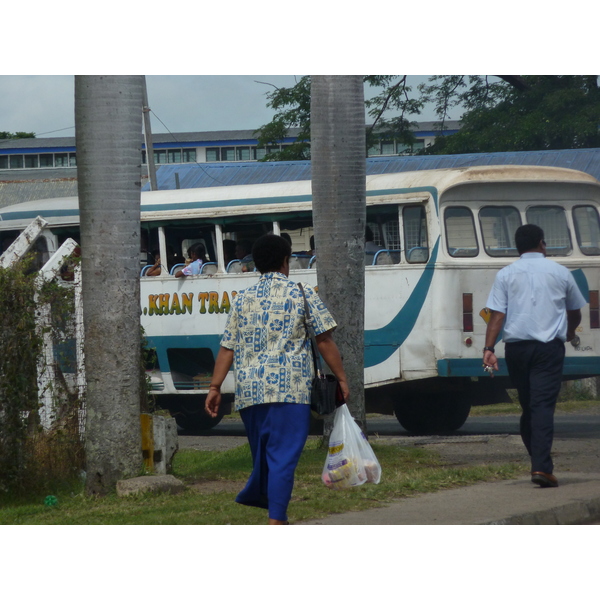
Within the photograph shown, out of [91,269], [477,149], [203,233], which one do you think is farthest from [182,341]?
[91,269]

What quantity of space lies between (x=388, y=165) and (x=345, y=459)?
628 centimetres

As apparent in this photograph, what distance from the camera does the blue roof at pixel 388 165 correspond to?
10992 mm

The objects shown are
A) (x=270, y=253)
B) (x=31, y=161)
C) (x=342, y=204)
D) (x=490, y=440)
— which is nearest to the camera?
(x=270, y=253)

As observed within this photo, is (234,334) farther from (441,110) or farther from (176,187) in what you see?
(176,187)

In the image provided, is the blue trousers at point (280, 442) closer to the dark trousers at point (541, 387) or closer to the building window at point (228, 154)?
the dark trousers at point (541, 387)

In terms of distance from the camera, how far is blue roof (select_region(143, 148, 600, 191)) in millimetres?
10992

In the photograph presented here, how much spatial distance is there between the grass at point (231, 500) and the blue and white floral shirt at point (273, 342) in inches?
42.7

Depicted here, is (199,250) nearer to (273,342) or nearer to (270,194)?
(270,194)

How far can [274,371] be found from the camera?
5395 mm

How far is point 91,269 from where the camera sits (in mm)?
7262

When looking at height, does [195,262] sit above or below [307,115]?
below

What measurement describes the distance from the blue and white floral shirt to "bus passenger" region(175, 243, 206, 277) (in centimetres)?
640

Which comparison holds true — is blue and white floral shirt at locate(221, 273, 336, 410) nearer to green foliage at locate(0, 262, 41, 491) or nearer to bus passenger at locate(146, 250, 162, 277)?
green foliage at locate(0, 262, 41, 491)

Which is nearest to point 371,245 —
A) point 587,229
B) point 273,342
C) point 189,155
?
point 587,229
